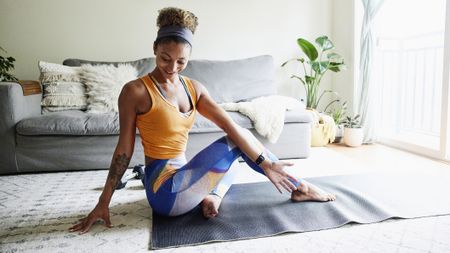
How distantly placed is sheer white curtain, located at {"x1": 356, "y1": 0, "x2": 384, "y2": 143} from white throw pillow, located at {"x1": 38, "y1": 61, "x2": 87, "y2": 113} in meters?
2.66

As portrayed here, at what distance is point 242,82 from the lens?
333 cm

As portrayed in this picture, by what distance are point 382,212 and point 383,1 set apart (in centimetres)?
241

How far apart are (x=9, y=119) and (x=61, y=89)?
1.91ft

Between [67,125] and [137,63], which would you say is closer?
[67,125]

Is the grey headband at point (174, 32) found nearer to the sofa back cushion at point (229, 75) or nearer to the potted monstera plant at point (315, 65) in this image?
the sofa back cushion at point (229, 75)

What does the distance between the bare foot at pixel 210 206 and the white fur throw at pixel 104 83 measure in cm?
151

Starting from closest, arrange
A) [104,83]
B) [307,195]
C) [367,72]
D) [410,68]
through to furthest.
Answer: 1. [307,195]
2. [104,83]
3. [367,72]
4. [410,68]

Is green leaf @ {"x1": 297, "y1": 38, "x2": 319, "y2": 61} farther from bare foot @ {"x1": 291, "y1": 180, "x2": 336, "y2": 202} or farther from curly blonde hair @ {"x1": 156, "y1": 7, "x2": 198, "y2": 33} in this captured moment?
curly blonde hair @ {"x1": 156, "y1": 7, "x2": 198, "y2": 33}

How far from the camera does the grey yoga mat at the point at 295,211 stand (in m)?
1.46

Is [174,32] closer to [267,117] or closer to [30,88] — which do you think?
[267,117]

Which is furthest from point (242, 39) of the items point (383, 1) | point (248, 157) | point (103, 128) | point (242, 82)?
point (248, 157)

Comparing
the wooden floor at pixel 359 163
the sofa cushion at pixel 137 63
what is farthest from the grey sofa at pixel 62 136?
the sofa cushion at pixel 137 63

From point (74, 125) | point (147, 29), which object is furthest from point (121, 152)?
point (147, 29)

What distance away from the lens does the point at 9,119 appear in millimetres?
2420
